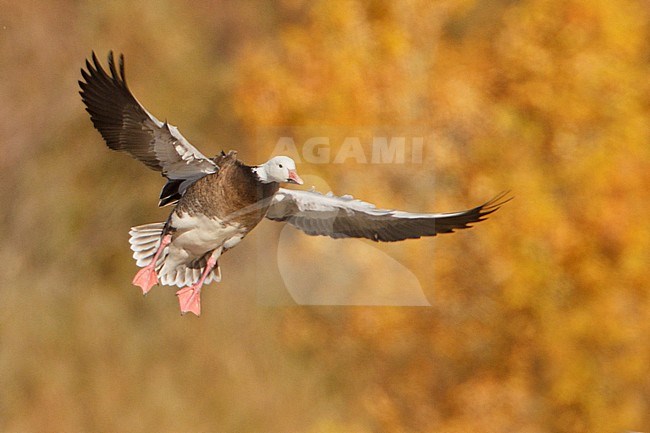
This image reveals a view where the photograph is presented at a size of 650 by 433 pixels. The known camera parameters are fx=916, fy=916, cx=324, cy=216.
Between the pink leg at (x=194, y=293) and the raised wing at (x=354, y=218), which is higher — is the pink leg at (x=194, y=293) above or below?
below

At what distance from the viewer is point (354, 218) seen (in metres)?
1.27

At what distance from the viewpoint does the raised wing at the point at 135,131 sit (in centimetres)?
120

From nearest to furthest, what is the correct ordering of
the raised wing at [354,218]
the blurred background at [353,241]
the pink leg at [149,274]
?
the raised wing at [354,218]
the pink leg at [149,274]
the blurred background at [353,241]

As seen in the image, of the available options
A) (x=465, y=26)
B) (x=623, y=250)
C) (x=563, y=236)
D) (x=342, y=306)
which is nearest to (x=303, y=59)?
(x=465, y=26)

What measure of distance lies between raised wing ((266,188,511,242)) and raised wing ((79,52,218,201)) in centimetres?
13

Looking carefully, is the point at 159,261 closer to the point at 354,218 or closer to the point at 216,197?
the point at 216,197

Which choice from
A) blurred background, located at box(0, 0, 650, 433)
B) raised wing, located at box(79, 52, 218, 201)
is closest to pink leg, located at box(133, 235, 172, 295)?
raised wing, located at box(79, 52, 218, 201)

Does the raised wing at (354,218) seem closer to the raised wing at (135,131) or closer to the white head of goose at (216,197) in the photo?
the white head of goose at (216,197)

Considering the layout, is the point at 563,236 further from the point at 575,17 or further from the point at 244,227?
the point at 244,227

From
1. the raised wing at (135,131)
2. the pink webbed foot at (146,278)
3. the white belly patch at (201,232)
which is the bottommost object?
the pink webbed foot at (146,278)

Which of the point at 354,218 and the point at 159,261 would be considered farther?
the point at 159,261

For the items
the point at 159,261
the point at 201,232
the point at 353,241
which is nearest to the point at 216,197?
the point at 201,232

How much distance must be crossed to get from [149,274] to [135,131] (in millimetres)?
248

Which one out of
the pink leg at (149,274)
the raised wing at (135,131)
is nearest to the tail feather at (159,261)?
the pink leg at (149,274)
